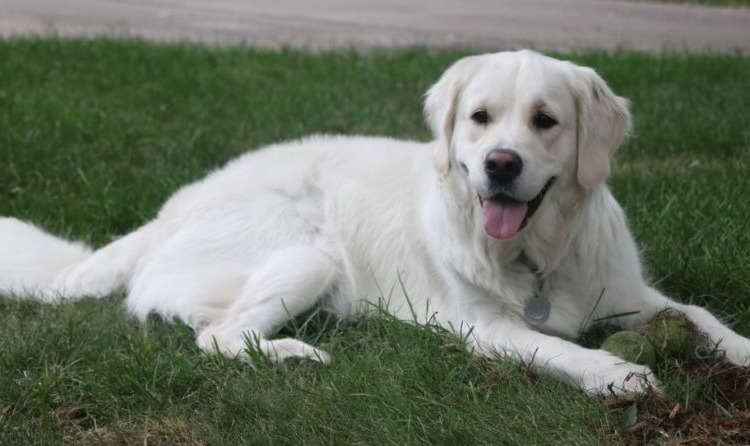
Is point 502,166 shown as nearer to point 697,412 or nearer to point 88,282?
point 697,412

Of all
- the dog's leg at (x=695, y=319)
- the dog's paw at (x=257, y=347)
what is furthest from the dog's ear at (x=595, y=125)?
the dog's paw at (x=257, y=347)

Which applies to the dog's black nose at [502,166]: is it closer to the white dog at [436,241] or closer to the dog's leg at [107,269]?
the white dog at [436,241]

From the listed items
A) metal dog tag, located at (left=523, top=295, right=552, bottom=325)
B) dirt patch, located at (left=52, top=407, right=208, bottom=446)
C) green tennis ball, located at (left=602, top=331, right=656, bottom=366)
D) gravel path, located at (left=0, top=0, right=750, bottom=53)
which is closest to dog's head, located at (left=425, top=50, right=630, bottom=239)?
metal dog tag, located at (left=523, top=295, right=552, bottom=325)

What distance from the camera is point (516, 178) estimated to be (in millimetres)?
3674

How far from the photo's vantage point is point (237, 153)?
6863 millimetres

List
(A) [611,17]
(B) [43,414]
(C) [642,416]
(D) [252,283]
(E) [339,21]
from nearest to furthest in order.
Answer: (C) [642,416] < (B) [43,414] < (D) [252,283] < (E) [339,21] < (A) [611,17]

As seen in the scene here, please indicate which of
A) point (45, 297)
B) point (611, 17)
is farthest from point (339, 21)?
point (45, 297)

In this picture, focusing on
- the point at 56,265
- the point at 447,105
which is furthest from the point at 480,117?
the point at 56,265

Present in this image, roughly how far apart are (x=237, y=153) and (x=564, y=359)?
12.1 feet

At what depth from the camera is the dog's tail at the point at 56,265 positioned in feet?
15.0

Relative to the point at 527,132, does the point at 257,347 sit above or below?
below

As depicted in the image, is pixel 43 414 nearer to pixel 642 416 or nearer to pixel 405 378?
pixel 405 378

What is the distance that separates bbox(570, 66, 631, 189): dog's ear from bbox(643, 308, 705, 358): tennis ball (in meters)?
0.55

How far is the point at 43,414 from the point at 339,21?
10.5 meters
